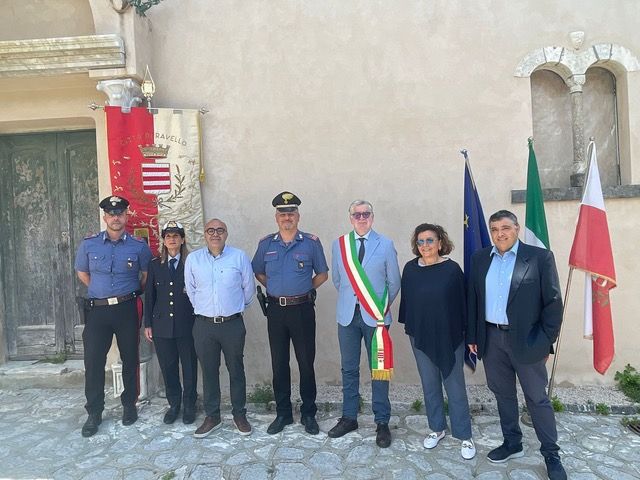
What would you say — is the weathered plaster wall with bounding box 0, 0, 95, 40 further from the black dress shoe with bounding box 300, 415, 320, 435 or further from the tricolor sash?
the black dress shoe with bounding box 300, 415, 320, 435

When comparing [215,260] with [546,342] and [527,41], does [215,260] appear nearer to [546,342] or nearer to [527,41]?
[546,342]

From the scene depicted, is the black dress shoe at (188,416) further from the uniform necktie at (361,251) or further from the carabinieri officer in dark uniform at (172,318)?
the uniform necktie at (361,251)

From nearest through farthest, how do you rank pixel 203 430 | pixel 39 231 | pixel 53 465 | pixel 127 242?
1. pixel 53 465
2. pixel 203 430
3. pixel 127 242
4. pixel 39 231

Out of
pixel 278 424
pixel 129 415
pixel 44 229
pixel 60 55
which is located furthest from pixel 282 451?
pixel 60 55

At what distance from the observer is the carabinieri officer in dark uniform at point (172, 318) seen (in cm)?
423

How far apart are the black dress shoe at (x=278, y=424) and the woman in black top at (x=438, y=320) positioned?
1.21 metres

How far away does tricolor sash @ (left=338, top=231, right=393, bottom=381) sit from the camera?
380 cm

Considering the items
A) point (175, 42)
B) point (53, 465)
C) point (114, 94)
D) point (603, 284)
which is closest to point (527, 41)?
point (603, 284)

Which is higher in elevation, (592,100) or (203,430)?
(592,100)

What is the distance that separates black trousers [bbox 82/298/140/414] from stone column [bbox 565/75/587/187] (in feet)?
15.1

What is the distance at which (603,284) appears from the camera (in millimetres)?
3752

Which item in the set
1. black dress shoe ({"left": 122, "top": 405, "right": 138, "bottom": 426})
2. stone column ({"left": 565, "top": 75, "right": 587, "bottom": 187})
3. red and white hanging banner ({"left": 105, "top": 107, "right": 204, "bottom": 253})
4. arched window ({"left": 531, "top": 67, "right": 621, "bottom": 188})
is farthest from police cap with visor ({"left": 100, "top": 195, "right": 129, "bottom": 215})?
stone column ({"left": 565, "top": 75, "right": 587, "bottom": 187})

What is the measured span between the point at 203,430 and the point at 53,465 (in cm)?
114

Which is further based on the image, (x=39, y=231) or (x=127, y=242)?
(x=39, y=231)
